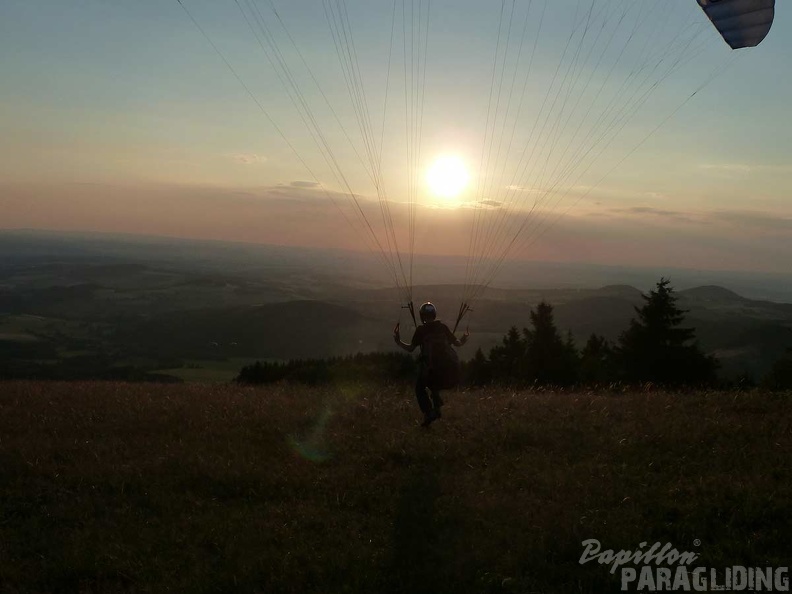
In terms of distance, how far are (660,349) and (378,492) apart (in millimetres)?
28822

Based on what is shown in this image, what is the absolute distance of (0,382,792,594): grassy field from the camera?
6.05 meters

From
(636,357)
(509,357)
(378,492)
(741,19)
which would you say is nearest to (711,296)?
(509,357)

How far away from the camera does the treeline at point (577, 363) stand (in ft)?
79.3

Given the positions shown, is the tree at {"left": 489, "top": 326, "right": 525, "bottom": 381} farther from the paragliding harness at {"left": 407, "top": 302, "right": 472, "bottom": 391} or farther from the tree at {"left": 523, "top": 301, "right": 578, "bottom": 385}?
the paragliding harness at {"left": 407, "top": 302, "right": 472, "bottom": 391}

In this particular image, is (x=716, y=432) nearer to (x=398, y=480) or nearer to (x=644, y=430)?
(x=644, y=430)

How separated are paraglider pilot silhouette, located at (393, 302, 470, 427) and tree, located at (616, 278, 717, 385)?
23.9 m

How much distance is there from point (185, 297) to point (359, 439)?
417 feet

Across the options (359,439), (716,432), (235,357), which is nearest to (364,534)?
(359,439)

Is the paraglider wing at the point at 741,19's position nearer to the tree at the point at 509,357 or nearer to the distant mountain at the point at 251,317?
the tree at the point at 509,357

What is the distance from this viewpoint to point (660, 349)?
107 feet

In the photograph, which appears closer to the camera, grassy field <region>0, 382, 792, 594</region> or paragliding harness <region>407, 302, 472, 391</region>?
grassy field <region>0, 382, 792, 594</region>

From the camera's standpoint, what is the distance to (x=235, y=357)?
266 ft

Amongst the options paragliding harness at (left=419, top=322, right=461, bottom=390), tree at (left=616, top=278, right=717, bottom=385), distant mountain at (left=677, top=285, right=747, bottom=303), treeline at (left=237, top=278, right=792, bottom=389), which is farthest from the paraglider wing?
Result: distant mountain at (left=677, top=285, right=747, bottom=303)

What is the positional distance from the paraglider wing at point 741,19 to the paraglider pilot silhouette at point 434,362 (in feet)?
23.0
